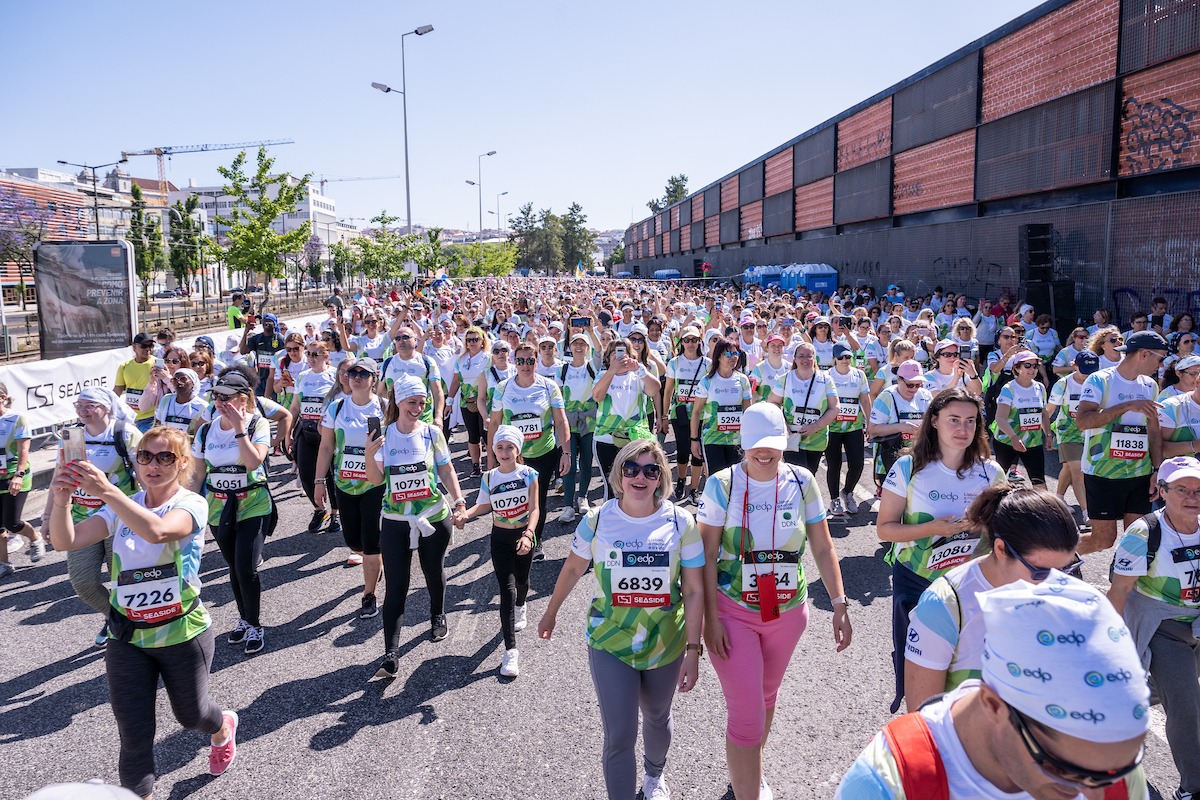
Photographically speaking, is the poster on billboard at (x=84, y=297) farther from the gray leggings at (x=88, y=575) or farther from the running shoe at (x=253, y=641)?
the running shoe at (x=253, y=641)

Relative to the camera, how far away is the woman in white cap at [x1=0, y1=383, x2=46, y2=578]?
6754 millimetres

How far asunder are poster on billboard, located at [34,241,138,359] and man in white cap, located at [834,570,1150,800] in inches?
723

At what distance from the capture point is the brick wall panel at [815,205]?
113 feet

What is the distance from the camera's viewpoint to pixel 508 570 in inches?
210

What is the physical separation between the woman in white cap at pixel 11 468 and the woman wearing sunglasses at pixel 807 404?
22.5 feet

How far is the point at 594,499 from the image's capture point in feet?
30.5

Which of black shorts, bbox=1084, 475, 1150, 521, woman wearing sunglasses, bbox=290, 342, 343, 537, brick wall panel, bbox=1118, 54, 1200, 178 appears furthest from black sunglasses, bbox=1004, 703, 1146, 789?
brick wall panel, bbox=1118, 54, 1200, 178

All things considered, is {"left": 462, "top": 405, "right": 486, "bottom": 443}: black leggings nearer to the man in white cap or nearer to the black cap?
the black cap

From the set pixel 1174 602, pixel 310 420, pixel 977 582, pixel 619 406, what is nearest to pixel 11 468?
pixel 310 420

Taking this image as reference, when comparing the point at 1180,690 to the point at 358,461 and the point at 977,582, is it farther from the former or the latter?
the point at 358,461

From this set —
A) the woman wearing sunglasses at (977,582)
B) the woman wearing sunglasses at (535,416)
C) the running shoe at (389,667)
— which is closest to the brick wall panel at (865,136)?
the woman wearing sunglasses at (535,416)

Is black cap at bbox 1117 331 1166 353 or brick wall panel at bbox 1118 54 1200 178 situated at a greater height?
brick wall panel at bbox 1118 54 1200 178

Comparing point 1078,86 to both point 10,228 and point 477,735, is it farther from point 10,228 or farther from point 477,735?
point 10,228

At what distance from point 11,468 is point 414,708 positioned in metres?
4.68
